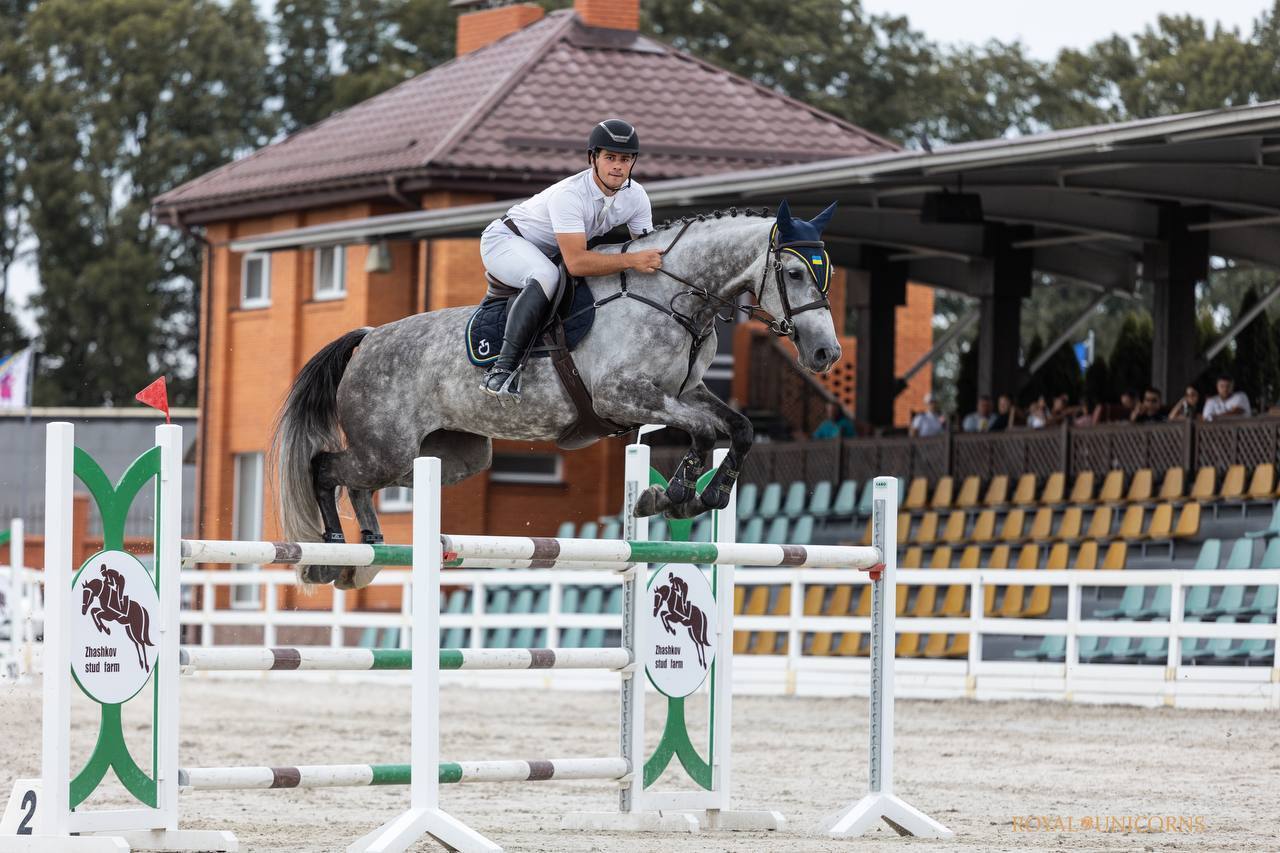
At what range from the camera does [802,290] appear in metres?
7.46

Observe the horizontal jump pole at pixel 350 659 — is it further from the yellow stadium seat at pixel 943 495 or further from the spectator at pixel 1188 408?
the yellow stadium seat at pixel 943 495

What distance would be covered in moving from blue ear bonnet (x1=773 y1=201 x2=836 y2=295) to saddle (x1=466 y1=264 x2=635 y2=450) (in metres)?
0.71

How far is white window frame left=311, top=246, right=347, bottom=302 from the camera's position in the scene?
25.6 meters

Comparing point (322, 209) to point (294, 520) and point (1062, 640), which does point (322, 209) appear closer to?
point (1062, 640)

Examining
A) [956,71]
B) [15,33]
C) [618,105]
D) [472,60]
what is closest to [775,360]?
[618,105]

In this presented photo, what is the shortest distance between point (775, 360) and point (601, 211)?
61.1ft

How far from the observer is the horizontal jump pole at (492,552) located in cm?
720

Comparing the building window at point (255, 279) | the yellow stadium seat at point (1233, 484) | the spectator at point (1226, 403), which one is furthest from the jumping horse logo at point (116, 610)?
the building window at point (255, 279)

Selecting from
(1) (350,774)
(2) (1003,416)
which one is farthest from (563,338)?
(2) (1003,416)

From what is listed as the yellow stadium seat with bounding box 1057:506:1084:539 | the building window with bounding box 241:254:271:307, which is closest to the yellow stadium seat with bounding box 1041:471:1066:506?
the yellow stadium seat with bounding box 1057:506:1084:539

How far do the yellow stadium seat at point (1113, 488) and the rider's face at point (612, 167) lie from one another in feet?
35.4

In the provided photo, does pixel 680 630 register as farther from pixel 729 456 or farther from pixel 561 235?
pixel 561 235

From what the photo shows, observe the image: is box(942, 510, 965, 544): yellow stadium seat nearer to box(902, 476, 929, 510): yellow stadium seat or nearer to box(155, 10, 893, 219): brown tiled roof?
box(902, 476, 929, 510): yellow stadium seat

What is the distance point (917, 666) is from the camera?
16.8 m
